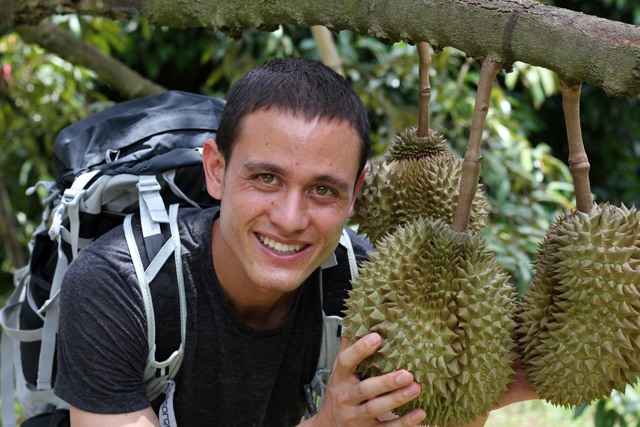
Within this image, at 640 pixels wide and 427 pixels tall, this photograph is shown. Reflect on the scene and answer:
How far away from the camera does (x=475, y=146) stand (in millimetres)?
1185

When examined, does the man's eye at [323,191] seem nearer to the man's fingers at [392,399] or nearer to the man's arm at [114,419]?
the man's fingers at [392,399]

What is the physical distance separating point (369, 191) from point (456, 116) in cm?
167

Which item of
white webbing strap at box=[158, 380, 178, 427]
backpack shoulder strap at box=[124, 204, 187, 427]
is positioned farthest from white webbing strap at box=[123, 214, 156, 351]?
white webbing strap at box=[158, 380, 178, 427]

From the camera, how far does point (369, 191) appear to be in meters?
1.58

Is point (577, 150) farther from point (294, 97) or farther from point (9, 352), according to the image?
point (9, 352)

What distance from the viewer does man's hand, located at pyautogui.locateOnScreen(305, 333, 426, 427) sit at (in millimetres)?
1168

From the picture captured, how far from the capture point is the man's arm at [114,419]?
4.75 ft

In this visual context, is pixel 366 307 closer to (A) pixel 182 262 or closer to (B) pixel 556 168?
(A) pixel 182 262

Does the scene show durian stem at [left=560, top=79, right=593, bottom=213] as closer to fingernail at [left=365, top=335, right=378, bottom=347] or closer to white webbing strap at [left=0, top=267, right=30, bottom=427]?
fingernail at [left=365, top=335, right=378, bottom=347]

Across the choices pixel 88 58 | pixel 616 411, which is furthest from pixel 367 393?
pixel 88 58

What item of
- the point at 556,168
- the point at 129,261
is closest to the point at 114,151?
the point at 129,261

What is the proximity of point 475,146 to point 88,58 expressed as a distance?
1995mm

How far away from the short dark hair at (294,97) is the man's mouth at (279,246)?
23 centimetres

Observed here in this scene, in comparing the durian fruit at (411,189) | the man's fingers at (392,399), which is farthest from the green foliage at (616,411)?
the man's fingers at (392,399)
